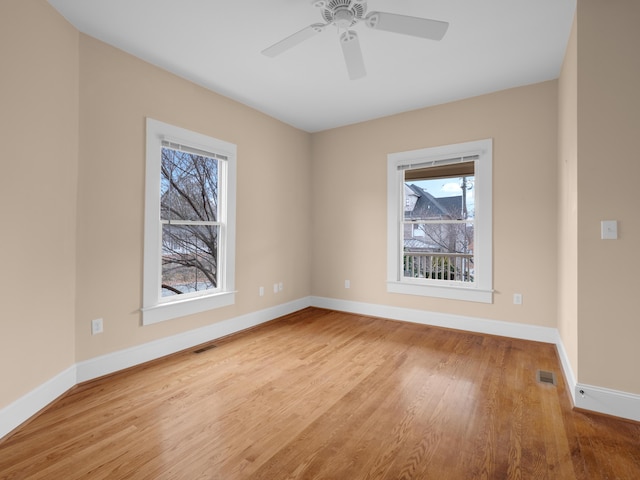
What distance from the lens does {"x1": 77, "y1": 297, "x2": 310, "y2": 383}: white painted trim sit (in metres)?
2.59

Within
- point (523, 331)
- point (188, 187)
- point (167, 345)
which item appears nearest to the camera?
point (167, 345)

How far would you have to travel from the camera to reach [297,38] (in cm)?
212

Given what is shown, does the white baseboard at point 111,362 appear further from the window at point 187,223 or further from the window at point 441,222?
the window at point 441,222

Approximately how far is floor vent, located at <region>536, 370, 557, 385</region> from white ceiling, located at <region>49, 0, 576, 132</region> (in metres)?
2.78

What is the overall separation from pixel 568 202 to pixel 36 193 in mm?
3966

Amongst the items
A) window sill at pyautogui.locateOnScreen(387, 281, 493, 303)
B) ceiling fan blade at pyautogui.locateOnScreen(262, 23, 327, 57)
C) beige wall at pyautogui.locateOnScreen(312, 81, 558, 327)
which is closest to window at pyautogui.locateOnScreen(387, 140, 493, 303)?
window sill at pyautogui.locateOnScreen(387, 281, 493, 303)

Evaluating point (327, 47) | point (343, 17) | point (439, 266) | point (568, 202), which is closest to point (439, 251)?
point (439, 266)

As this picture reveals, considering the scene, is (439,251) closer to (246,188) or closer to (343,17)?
(246,188)

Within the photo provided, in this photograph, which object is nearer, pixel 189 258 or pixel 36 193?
pixel 36 193

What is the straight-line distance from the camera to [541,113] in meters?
3.39

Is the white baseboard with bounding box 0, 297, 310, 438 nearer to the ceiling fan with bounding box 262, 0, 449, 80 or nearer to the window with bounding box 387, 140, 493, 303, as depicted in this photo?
the window with bounding box 387, 140, 493, 303

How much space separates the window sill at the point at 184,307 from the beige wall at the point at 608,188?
3241 millimetres

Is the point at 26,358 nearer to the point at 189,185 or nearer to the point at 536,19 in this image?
the point at 189,185

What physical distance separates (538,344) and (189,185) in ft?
13.3
